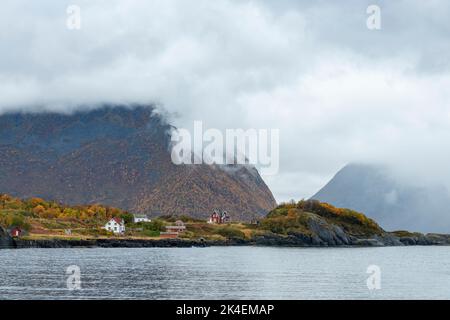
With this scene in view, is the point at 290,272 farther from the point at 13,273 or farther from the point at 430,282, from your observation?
the point at 13,273

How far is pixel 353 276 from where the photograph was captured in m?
119

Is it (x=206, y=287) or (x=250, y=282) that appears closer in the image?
(x=206, y=287)

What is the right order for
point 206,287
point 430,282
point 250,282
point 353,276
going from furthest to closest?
point 353,276
point 430,282
point 250,282
point 206,287

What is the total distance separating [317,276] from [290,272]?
909 centimetres

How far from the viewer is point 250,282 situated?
103438 millimetres

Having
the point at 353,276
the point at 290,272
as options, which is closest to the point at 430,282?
the point at 353,276
